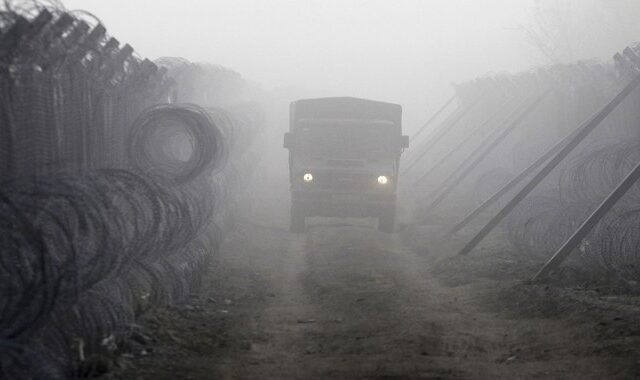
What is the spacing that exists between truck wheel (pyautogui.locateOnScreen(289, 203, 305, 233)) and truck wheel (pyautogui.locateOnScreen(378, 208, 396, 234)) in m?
1.58

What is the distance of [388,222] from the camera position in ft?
85.4

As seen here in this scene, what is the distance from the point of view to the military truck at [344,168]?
1005 inches

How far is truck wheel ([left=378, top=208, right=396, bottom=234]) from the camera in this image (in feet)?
84.7

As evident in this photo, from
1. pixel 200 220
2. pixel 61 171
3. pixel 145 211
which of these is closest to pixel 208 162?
pixel 200 220

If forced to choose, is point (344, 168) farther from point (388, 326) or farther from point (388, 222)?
point (388, 326)

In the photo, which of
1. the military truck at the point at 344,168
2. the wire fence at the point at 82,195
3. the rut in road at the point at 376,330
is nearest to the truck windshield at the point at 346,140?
the military truck at the point at 344,168

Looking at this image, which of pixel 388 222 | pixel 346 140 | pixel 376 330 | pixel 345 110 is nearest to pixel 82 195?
pixel 376 330

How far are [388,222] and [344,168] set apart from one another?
148 cm

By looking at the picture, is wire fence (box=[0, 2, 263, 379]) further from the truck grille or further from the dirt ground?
the truck grille

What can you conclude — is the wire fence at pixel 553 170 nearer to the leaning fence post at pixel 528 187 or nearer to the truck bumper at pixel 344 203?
the leaning fence post at pixel 528 187

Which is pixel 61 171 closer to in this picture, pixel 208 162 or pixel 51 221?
pixel 51 221

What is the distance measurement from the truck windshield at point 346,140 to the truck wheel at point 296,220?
1.13m

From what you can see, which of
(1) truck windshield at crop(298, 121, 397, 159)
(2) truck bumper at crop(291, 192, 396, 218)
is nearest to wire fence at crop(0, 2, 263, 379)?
(2) truck bumper at crop(291, 192, 396, 218)

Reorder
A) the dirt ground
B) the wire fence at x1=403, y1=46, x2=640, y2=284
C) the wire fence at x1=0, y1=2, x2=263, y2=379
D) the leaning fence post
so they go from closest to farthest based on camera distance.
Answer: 1. the wire fence at x1=0, y1=2, x2=263, y2=379
2. the dirt ground
3. the wire fence at x1=403, y1=46, x2=640, y2=284
4. the leaning fence post
